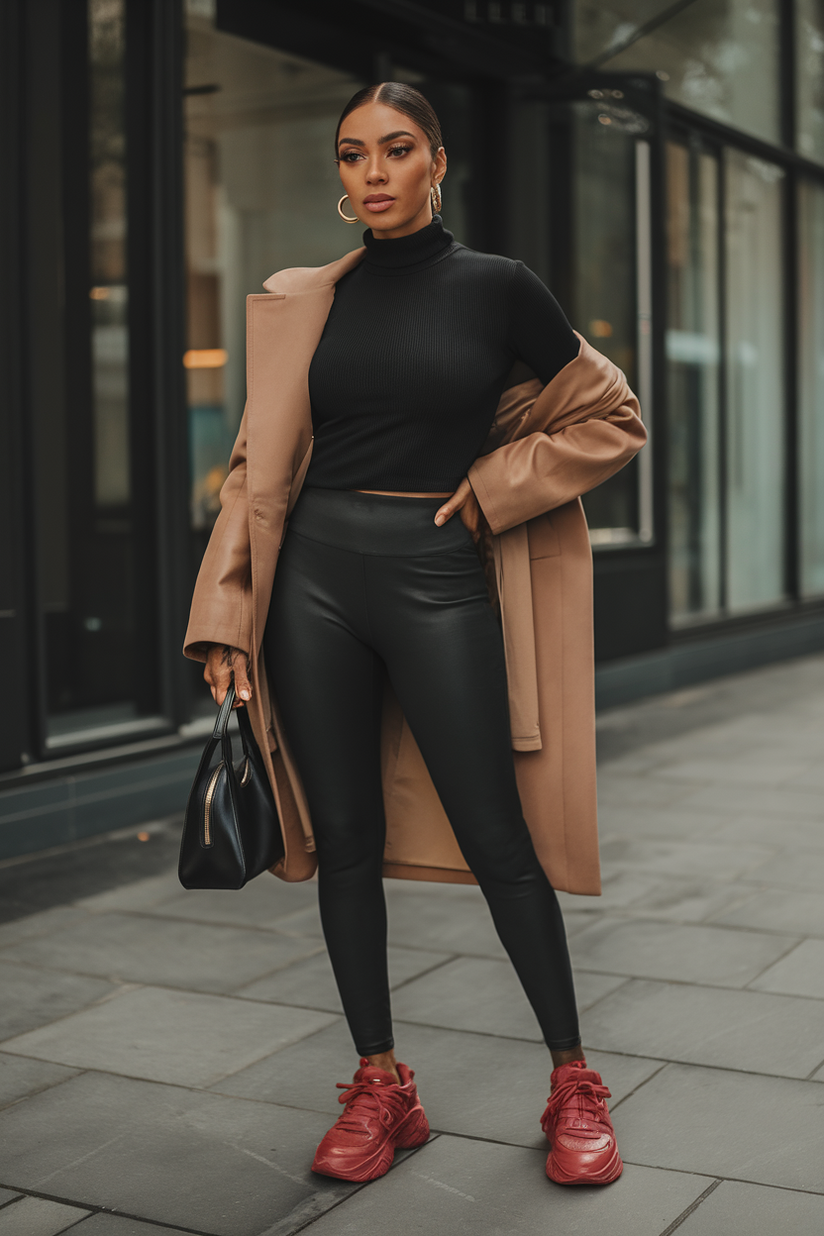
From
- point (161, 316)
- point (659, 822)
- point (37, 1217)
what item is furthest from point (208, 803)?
point (161, 316)

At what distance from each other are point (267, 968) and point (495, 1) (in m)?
5.67

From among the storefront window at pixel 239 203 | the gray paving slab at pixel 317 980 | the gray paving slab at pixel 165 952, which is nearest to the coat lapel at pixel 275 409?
the gray paving slab at pixel 317 980

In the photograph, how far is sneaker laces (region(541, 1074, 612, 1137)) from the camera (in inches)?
108

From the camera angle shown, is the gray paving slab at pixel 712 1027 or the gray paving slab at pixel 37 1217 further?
the gray paving slab at pixel 712 1027

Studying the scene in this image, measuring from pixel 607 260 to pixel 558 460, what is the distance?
644 centimetres

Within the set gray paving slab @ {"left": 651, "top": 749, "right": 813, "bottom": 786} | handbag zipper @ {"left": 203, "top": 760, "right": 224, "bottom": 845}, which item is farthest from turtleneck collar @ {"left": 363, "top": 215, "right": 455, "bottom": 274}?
gray paving slab @ {"left": 651, "top": 749, "right": 813, "bottom": 786}

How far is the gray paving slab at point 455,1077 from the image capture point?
2.97m

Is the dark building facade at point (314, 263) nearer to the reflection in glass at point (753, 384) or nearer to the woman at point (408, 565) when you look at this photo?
the reflection in glass at point (753, 384)

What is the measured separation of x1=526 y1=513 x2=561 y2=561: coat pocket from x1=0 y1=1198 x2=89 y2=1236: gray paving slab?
1.47m

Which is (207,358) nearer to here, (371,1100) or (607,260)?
(607,260)

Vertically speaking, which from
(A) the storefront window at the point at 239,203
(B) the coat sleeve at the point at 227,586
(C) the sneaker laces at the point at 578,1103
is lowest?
(C) the sneaker laces at the point at 578,1103

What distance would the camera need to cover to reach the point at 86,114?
6094 mm

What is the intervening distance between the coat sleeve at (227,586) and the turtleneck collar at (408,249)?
1.32 ft

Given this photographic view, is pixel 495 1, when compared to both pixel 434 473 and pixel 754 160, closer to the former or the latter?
pixel 754 160
